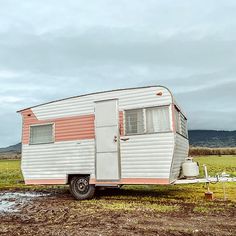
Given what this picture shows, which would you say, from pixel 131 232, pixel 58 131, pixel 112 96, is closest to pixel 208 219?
pixel 131 232

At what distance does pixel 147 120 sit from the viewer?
42.0 ft

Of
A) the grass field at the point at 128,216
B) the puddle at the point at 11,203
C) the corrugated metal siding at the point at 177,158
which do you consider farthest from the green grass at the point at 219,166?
the puddle at the point at 11,203

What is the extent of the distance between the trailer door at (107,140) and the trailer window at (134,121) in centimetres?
41

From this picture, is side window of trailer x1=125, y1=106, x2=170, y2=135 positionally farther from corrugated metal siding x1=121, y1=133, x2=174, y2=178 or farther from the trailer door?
the trailer door

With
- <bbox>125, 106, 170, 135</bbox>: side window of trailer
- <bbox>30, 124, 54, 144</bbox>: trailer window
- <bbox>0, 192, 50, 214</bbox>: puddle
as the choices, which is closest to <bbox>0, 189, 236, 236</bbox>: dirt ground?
<bbox>0, 192, 50, 214</bbox>: puddle

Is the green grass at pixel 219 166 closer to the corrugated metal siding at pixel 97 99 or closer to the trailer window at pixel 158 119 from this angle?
the trailer window at pixel 158 119

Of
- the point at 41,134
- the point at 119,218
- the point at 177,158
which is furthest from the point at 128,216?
the point at 41,134

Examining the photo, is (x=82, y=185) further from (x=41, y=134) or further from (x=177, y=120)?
(x=177, y=120)

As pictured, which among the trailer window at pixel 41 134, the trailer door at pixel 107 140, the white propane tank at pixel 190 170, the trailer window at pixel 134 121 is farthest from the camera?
Result: the trailer window at pixel 41 134

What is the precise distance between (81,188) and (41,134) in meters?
3.11

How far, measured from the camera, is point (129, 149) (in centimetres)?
1292

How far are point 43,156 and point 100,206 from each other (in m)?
Result: 4.18

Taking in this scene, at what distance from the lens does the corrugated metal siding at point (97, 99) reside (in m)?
12.7

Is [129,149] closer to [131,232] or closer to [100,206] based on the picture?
[100,206]
